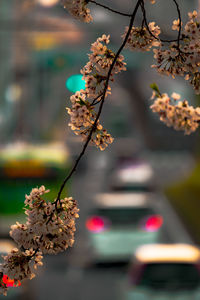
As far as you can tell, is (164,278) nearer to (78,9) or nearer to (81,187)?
(78,9)

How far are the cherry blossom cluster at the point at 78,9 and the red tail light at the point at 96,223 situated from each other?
19.9m

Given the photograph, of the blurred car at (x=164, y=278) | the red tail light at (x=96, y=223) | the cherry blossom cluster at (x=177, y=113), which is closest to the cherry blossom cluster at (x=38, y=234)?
the cherry blossom cluster at (x=177, y=113)

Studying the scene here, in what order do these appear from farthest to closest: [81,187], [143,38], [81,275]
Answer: [81,187] → [81,275] → [143,38]

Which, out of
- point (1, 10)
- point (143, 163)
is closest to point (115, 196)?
point (1, 10)

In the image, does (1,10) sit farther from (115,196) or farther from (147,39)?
(147,39)

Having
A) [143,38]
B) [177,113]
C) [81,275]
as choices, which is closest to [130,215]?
[81,275]

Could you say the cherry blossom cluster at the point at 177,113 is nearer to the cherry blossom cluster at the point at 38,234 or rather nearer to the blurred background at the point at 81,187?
the cherry blossom cluster at the point at 38,234

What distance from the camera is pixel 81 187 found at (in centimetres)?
4481

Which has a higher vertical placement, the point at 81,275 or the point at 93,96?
the point at 81,275

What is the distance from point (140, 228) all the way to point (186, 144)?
160 ft

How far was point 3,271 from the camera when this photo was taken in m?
3.96

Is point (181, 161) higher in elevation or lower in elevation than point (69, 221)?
higher

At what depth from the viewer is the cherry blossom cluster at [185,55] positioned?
12.9ft

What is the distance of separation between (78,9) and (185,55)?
21.8 inches
